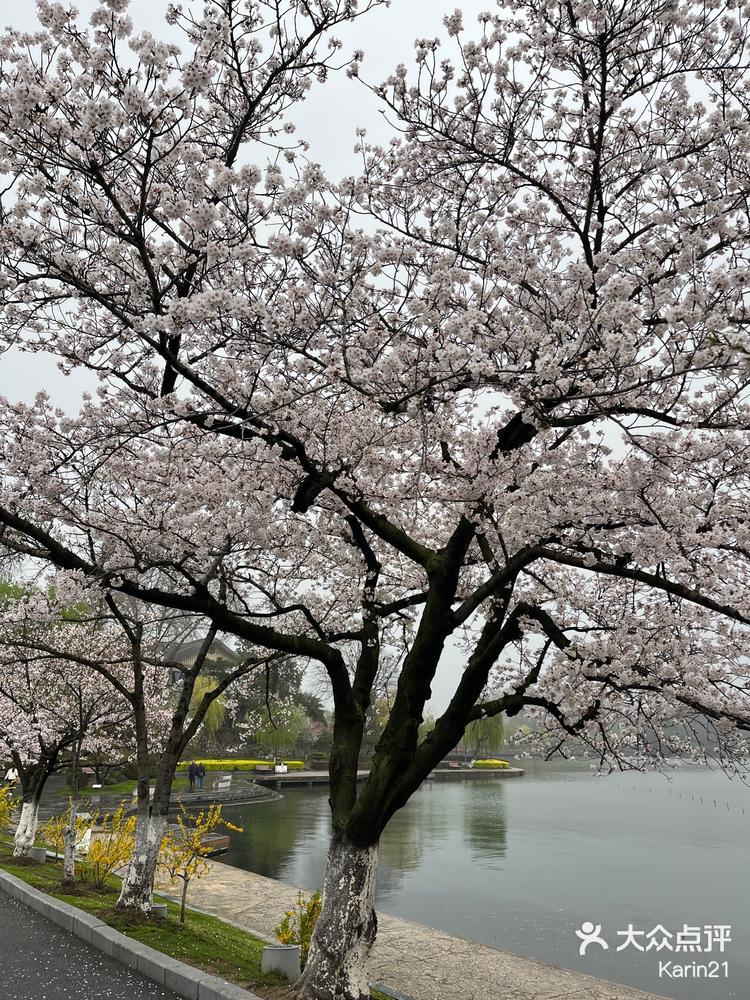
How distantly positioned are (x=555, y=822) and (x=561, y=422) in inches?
1152

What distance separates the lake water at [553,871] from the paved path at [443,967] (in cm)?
159

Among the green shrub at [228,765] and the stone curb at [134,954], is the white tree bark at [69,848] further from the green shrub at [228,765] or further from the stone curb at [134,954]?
the green shrub at [228,765]

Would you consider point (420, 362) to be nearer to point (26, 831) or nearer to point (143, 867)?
point (143, 867)

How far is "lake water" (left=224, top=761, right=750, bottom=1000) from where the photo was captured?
12875 mm

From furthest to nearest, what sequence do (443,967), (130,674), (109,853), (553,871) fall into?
(553,871) < (130,674) < (109,853) < (443,967)

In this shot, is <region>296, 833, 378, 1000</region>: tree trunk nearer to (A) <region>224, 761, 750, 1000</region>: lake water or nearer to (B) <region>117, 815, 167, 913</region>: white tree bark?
(B) <region>117, 815, 167, 913</region>: white tree bark

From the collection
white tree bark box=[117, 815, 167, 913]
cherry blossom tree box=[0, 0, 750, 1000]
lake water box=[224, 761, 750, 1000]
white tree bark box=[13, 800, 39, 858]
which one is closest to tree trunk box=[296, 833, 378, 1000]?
cherry blossom tree box=[0, 0, 750, 1000]

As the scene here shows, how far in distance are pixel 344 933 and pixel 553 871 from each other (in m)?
15.5

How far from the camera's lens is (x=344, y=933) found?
258 inches

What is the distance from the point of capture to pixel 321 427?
279 inches

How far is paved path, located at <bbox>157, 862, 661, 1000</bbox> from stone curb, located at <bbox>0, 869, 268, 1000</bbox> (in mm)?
3330

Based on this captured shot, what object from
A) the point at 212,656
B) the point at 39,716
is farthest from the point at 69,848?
the point at 212,656

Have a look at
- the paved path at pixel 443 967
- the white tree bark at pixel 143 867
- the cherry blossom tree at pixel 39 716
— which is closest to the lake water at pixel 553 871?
the paved path at pixel 443 967

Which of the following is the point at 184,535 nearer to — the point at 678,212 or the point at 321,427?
the point at 321,427
